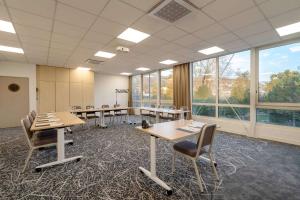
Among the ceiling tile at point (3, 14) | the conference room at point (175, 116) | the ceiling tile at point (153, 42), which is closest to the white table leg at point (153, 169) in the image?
the conference room at point (175, 116)

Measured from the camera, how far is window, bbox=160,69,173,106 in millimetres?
7855

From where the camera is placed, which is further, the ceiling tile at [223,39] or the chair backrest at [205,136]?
the ceiling tile at [223,39]

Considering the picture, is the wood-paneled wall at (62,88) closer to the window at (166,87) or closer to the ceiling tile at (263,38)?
the window at (166,87)

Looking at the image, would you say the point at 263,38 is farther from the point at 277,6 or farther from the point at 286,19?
the point at 277,6

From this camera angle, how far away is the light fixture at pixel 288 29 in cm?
325

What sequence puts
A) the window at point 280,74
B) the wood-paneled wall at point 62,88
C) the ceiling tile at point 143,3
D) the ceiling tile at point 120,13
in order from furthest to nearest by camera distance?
the wood-paneled wall at point 62,88
the window at point 280,74
the ceiling tile at point 120,13
the ceiling tile at point 143,3

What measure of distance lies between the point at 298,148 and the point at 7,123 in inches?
391

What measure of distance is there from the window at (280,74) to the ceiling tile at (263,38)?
1.60 ft

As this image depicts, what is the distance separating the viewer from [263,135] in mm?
4527

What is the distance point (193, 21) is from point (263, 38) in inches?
91.5

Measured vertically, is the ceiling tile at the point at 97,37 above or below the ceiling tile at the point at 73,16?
above

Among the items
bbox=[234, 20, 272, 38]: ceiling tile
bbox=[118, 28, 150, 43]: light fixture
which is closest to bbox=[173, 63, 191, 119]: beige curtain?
bbox=[234, 20, 272, 38]: ceiling tile

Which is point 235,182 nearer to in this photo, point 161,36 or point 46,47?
point 161,36

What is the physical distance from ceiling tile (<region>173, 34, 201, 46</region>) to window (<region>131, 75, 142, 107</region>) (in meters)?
6.12
